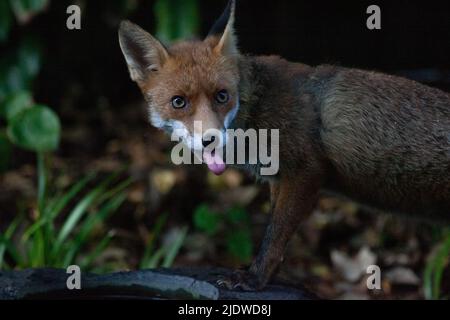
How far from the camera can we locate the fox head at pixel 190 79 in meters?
4.16

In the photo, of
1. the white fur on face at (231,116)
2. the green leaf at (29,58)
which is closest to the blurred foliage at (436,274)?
the white fur on face at (231,116)

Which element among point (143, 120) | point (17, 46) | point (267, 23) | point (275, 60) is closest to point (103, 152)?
point (143, 120)

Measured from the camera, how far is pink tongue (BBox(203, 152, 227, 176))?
4.10m

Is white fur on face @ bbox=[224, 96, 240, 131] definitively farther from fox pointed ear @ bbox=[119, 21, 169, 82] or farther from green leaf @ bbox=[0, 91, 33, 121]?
green leaf @ bbox=[0, 91, 33, 121]

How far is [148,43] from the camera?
14.4 ft

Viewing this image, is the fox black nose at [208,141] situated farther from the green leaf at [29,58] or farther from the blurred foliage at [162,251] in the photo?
the green leaf at [29,58]

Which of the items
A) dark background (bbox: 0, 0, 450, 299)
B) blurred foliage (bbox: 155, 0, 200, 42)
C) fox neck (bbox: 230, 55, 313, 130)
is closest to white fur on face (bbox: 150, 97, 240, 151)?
fox neck (bbox: 230, 55, 313, 130)

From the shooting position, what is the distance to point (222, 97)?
427 cm

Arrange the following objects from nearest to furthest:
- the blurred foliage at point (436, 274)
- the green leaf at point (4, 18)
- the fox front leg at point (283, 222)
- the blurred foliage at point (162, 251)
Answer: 1. the fox front leg at point (283, 222)
2. the blurred foliage at point (436, 274)
3. the blurred foliage at point (162, 251)
4. the green leaf at point (4, 18)

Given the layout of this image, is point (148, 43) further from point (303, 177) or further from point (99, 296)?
point (99, 296)

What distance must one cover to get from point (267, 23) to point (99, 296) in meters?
4.41

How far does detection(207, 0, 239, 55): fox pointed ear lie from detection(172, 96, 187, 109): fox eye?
1.29 feet

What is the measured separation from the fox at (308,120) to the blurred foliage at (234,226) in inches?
62.8

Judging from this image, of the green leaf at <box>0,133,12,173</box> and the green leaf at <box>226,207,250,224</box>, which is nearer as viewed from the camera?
the green leaf at <box>226,207,250,224</box>
